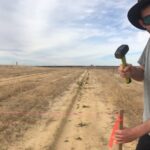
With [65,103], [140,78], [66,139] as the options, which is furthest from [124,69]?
[65,103]

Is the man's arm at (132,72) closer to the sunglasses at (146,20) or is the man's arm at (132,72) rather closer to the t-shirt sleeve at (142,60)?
the t-shirt sleeve at (142,60)

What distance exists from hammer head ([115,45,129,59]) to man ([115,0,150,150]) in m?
0.14

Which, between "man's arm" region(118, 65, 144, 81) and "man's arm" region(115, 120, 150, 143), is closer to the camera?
"man's arm" region(115, 120, 150, 143)

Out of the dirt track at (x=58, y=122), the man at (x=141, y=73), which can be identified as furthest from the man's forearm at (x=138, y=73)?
the dirt track at (x=58, y=122)

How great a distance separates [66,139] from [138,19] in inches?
262

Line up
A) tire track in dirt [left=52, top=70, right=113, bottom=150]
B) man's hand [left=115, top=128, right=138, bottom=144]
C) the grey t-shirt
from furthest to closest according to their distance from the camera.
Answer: tire track in dirt [left=52, top=70, right=113, bottom=150] < the grey t-shirt < man's hand [left=115, top=128, right=138, bottom=144]

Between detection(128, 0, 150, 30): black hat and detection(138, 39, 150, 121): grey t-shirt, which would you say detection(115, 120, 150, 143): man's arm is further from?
detection(128, 0, 150, 30): black hat

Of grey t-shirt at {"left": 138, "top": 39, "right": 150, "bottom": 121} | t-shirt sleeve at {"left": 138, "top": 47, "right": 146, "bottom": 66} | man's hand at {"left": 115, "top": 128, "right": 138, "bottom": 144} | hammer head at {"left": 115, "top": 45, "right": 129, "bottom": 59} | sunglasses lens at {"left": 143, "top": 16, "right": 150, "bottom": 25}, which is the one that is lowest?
man's hand at {"left": 115, "top": 128, "right": 138, "bottom": 144}

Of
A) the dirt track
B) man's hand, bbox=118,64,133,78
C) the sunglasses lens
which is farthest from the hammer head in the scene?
the dirt track

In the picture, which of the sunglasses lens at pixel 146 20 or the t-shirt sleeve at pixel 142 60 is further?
the t-shirt sleeve at pixel 142 60

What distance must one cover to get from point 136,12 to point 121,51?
31cm

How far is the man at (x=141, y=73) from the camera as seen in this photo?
9.03 feet

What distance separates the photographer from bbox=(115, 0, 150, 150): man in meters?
2.75

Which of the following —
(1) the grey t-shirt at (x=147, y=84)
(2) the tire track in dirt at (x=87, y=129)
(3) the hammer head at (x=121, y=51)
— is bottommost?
(2) the tire track in dirt at (x=87, y=129)
